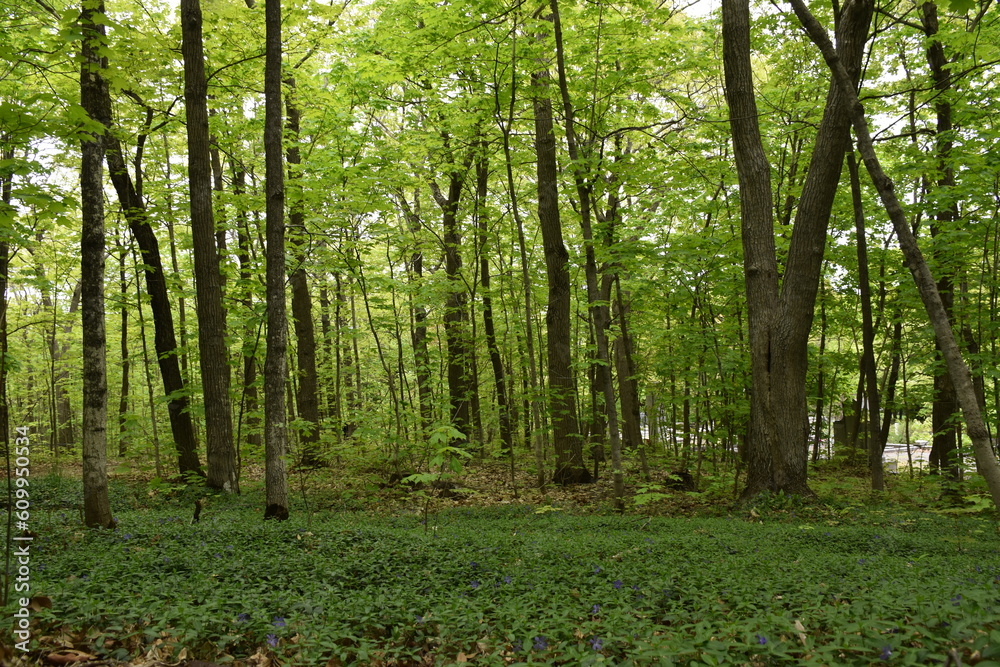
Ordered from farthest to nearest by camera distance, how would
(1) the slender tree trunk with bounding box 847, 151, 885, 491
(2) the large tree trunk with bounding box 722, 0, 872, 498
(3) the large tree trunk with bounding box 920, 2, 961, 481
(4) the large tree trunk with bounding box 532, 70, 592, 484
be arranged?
(4) the large tree trunk with bounding box 532, 70, 592, 484
(3) the large tree trunk with bounding box 920, 2, 961, 481
(1) the slender tree trunk with bounding box 847, 151, 885, 491
(2) the large tree trunk with bounding box 722, 0, 872, 498

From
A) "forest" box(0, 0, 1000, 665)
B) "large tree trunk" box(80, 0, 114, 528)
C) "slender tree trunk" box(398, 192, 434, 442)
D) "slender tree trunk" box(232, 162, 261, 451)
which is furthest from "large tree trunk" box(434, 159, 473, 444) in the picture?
"large tree trunk" box(80, 0, 114, 528)

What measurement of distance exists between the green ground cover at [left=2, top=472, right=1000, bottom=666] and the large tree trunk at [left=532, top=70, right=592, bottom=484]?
421 cm

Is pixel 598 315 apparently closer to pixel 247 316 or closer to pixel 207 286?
pixel 207 286

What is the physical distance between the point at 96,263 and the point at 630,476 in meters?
10.3

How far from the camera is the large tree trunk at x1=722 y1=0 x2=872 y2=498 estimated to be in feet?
26.9

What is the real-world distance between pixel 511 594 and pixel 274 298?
15.9ft

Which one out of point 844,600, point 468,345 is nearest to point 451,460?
point 844,600

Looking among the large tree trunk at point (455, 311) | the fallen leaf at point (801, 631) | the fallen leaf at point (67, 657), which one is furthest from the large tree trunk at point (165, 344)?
the fallen leaf at point (801, 631)

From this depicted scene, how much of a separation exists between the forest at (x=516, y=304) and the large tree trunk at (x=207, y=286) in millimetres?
49

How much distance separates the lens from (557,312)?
11008mm

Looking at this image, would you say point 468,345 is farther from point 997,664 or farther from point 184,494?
point 997,664

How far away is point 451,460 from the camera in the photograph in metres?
5.13

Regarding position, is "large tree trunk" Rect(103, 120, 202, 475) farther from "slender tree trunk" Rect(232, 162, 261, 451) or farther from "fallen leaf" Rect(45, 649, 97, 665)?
"fallen leaf" Rect(45, 649, 97, 665)

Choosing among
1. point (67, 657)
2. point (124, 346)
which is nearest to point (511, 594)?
point (67, 657)
